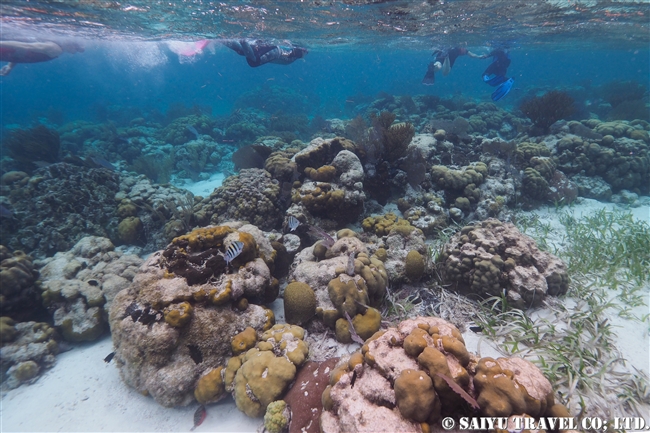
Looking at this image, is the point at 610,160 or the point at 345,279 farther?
the point at 610,160

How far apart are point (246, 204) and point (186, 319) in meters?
3.85

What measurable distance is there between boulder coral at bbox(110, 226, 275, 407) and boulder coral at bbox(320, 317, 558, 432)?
6.30 ft

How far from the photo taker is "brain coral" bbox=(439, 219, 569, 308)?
174 inches

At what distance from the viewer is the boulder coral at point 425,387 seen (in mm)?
2154

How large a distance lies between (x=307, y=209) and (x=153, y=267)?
347 cm

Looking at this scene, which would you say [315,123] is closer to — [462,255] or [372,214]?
[372,214]

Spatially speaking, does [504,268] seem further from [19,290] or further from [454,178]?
[19,290]

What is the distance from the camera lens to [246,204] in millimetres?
7215

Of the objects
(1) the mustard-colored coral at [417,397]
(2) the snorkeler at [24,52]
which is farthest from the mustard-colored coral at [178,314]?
(2) the snorkeler at [24,52]

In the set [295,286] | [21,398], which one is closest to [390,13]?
[295,286]

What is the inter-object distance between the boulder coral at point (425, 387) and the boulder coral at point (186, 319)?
1.92m

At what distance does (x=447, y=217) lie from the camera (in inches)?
281

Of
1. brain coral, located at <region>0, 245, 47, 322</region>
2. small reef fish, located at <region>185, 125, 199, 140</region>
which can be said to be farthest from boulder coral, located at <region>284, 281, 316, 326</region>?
small reef fish, located at <region>185, 125, 199, 140</region>

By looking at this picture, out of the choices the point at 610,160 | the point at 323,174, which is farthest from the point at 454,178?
the point at 610,160
